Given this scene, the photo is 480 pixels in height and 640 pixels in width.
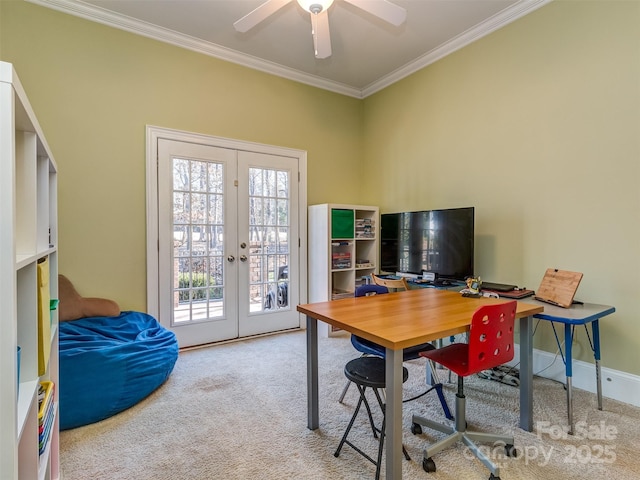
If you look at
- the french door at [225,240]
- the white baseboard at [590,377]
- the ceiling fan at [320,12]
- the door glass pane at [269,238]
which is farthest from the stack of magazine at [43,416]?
the white baseboard at [590,377]

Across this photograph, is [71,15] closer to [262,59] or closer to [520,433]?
[262,59]

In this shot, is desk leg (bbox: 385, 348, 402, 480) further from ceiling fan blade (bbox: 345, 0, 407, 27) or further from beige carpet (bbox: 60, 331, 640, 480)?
ceiling fan blade (bbox: 345, 0, 407, 27)

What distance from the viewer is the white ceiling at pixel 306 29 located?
9.64 ft

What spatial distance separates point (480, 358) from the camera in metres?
1.68

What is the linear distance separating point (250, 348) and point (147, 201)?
1781 millimetres

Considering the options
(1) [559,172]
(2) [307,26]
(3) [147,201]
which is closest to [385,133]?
(2) [307,26]

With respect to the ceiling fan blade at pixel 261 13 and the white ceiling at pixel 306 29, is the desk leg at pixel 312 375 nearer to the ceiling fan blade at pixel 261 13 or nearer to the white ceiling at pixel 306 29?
the ceiling fan blade at pixel 261 13

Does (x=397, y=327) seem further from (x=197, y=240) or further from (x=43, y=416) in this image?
(x=197, y=240)

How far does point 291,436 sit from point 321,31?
8.67 ft

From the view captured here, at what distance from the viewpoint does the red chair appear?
5.39 feet

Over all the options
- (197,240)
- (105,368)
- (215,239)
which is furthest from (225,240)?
(105,368)

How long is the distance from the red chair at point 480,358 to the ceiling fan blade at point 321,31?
2.07 meters

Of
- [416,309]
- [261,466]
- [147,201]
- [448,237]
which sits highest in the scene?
[147,201]

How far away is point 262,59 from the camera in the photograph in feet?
12.5
